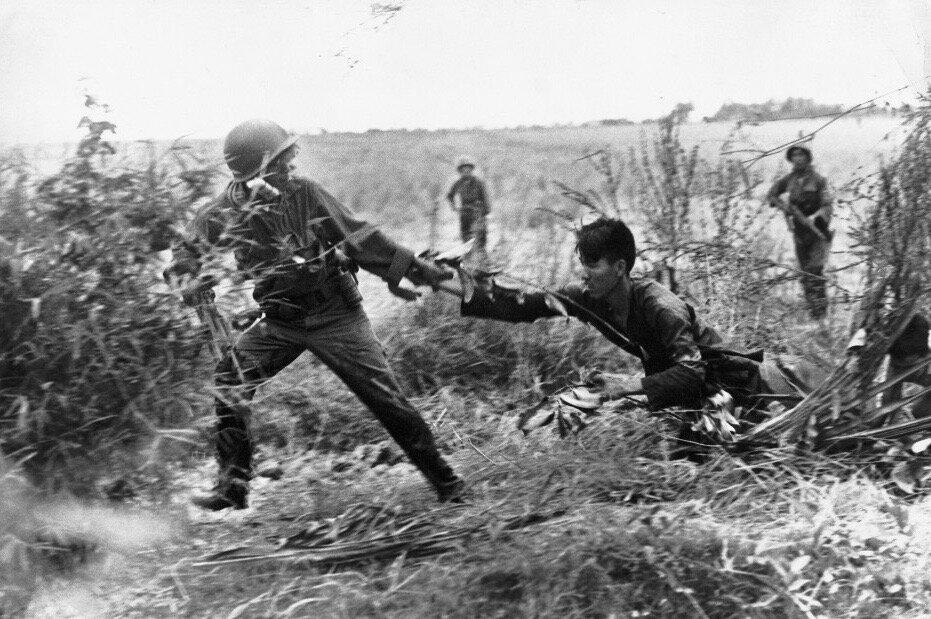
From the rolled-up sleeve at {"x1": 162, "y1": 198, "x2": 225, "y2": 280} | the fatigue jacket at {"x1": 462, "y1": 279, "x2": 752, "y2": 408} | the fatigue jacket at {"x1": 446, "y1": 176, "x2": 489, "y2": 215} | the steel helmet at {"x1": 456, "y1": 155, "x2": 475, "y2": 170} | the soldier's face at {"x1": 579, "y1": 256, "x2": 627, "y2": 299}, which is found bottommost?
the fatigue jacket at {"x1": 462, "y1": 279, "x2": 752, "y2": 408}

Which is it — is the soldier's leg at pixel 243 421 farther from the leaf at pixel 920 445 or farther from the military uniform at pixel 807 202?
the military uniform at pixel 807 202

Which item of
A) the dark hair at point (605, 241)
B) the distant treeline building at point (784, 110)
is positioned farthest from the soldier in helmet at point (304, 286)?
the distant treeline building at point (784, 110)

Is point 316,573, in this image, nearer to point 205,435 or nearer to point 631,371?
point 205,435

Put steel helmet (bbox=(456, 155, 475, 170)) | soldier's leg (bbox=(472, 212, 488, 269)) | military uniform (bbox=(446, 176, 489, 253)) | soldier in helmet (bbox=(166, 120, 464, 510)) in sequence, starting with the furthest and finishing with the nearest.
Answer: steel helmet (bbox=(456, 155, 475, 170)) → military uniform (bbox=(446, 176, 489, 253)) → soldier's leg (bbox=(472, 212, 488, 269)) → soldier in helmet (bbox=(166, 120, 464, 510))

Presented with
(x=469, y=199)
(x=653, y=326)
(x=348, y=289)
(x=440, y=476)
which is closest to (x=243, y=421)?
(x=348, y=289)

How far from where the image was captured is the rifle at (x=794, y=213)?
8066mm

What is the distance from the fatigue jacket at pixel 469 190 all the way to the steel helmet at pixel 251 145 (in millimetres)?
4804

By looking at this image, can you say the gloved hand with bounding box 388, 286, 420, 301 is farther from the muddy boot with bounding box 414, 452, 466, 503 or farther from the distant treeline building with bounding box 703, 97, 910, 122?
the distant treeline building with bounding box 703, 97, 910, 122

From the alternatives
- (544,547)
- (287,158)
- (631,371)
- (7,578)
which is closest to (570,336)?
(631,371)

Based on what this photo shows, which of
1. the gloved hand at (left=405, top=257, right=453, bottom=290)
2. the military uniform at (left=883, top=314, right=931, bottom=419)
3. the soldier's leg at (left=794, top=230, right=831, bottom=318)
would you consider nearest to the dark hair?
the gloved hand at (left=405, top=257, right=453, bottom=290)

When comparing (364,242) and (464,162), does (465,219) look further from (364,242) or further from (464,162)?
(364,242)

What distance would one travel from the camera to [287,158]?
14.1 ft

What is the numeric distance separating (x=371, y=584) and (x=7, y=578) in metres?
1.10

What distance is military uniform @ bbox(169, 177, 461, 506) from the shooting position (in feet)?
13.6
